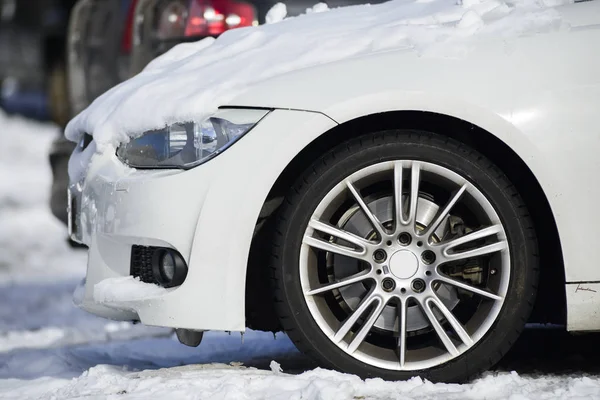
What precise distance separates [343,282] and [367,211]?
0.26m

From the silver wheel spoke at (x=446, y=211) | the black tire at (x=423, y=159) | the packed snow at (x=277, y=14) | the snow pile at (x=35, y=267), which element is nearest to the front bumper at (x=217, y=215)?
the black tire at (x=423, y=159)

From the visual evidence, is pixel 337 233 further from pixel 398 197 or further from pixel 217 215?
pixel 217 215

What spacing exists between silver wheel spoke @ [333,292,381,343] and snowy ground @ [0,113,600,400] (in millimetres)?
128

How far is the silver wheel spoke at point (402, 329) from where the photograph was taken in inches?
146

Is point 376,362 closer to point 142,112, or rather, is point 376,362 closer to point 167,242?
point 167,242

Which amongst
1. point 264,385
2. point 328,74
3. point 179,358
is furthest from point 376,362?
point 179,358

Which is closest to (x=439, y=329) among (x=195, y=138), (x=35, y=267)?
(x=195, y=138)

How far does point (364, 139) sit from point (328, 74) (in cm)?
25

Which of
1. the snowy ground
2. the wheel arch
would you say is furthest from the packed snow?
the snowy ground

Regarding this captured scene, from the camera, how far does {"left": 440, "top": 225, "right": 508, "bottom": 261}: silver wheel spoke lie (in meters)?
3.74

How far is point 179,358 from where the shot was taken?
15.8 feet

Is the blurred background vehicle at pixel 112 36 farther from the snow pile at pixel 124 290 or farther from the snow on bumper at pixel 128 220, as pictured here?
the snow pile at pixel 124 290

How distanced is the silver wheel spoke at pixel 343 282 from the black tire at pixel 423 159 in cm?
5

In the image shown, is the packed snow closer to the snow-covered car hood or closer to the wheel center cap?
the snow-covered car hood
